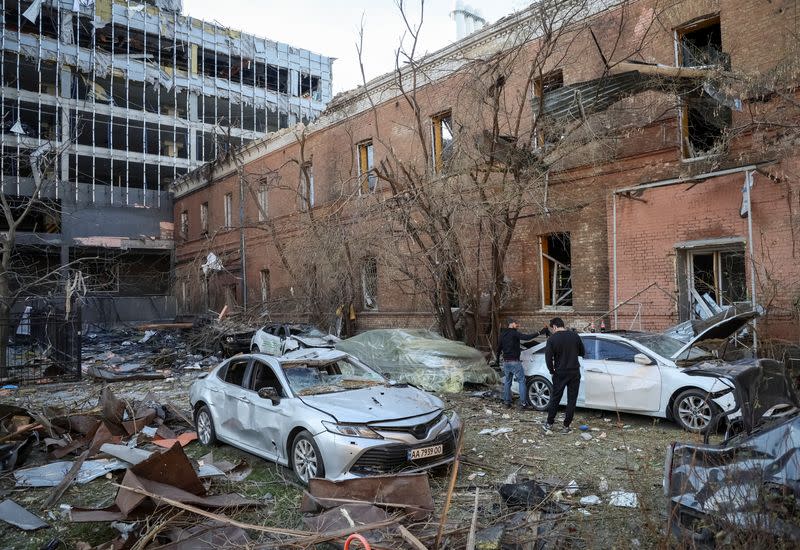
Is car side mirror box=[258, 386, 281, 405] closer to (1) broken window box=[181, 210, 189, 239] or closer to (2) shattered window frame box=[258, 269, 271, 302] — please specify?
(2) shattered window frame box=[258, 269, 271, 302]

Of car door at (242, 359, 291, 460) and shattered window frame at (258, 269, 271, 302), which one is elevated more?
shattered window frame at (258, 269, 271, 302)

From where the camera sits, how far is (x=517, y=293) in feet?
51.4

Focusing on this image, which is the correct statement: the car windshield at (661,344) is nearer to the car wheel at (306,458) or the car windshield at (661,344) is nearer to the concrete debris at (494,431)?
the concrete debris at (494,431)

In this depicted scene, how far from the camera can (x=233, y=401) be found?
24.5 feet

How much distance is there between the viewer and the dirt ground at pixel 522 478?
4812 millimetres

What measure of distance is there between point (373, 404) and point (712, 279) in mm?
9273

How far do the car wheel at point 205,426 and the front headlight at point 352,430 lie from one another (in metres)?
2.76

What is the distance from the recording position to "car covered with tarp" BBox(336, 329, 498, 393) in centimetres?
1182

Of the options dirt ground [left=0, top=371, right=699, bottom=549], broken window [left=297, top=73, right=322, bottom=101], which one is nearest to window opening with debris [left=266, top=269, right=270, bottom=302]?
dirt ground [left=0, top=371, right=699, bottom=549]

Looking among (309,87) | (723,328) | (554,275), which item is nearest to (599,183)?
(554,275)

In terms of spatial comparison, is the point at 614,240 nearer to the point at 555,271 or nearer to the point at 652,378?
the point at 555,271

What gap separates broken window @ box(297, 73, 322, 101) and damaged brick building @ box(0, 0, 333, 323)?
2.24 m

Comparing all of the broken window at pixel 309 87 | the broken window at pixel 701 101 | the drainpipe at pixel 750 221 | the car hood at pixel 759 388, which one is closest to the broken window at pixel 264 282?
the broken window at pixel 701 101

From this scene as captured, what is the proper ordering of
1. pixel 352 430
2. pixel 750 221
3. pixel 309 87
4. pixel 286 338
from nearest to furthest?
1. pixel 352 430
2. pixel 750 221
3. pixel 286 338
4. pixel 309 87
